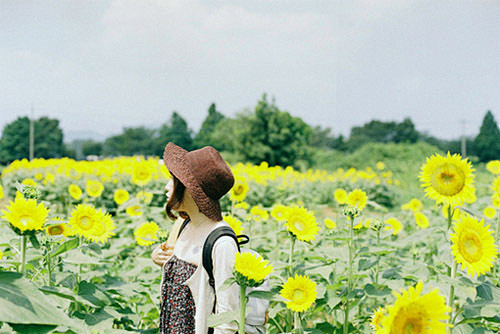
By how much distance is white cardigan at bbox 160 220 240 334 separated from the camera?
1.54m

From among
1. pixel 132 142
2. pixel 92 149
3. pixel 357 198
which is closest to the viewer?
pixel 357 198

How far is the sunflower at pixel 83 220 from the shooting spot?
185cm

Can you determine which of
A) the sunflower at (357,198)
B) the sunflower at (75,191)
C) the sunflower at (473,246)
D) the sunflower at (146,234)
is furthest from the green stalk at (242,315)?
the sunflower at (75,191)

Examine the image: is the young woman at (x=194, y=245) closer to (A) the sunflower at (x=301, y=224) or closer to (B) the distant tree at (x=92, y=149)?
(A) the sunflower at (x=301, y=224)

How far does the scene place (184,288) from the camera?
1.75m

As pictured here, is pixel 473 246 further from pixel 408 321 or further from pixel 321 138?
pixel 321 138

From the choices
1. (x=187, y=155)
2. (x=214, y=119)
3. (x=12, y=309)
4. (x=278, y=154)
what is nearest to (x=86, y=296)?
(x=187, y=155)

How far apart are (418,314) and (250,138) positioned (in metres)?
19.8

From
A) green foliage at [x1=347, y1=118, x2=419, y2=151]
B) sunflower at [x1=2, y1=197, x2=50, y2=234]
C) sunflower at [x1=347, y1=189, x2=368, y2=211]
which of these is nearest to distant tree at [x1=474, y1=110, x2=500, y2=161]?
green foliage at [x1=347, y1=118, x2=419, y2=151]

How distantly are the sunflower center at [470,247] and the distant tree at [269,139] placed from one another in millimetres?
18621

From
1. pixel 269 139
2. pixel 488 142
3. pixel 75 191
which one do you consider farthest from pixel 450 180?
pixel 488 142

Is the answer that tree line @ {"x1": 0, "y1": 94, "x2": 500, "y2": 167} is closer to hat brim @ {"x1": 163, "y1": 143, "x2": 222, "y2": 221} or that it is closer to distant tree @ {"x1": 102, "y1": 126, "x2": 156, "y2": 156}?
distant tree @ {"x1": 102, "y1": 126, "x2": 156, "y2": 156}

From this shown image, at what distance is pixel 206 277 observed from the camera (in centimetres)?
164

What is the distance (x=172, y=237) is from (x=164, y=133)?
2569 inches
